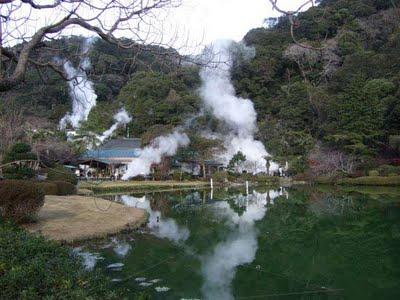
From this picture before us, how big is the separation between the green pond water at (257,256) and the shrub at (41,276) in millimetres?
1734

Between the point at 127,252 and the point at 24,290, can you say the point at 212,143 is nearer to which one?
the point at 127,252

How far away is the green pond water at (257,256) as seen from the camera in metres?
6.52

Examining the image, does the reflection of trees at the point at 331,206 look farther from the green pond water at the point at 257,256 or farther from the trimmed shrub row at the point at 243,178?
the trimmed shrub row at the point at 243,178

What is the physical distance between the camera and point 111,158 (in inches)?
1567

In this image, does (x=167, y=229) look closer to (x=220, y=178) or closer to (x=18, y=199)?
(x=18, y=199)

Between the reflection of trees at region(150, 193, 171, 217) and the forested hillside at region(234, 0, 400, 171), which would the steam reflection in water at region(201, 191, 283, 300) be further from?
the forested hillside at region(234, 0, 400, 171)

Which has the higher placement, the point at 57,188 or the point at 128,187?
the point at 57,188

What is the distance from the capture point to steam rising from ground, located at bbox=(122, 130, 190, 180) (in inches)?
1390

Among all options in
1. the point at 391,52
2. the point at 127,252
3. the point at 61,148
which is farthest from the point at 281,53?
the point at 127,252

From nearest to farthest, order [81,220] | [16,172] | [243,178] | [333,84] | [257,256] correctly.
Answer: [257,256] < [81,220] < [16,172] < [243,178] < [333,84]

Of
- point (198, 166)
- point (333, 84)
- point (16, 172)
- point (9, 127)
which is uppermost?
point (333, 84)

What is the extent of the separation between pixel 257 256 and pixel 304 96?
35892mm

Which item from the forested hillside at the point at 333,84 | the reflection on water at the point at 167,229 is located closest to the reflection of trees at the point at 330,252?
the reflection on water at the point at 167,229

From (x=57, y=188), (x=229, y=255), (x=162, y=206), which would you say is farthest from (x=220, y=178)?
(x=229, y=255)
